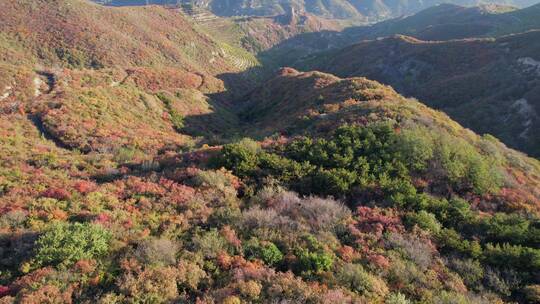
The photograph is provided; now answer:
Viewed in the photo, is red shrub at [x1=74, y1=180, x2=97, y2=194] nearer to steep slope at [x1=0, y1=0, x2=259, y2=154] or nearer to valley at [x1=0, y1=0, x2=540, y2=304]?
valley at [x1=0, y1=0, x2=540, y2=304]

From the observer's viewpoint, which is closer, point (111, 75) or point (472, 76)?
point (111, 75)

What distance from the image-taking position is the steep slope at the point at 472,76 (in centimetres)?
4447

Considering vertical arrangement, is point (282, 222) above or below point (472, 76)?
above

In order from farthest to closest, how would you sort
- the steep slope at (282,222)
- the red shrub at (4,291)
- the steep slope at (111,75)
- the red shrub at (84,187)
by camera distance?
the steep slope at (111,75)
the red shrub at (84,187)
the steep slope at (282,222)
the red shrub at (4,291)

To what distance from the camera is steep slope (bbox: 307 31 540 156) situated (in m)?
44.5

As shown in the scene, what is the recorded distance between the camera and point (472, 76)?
194ft

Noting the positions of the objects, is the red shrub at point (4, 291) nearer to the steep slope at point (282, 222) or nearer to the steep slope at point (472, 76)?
the steep slope at point (282, 222)

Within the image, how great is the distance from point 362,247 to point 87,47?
76915 mm

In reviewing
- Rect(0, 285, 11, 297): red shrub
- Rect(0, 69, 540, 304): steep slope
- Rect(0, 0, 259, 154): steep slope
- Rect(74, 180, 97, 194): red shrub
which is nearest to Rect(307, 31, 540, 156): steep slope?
Rect(0, 69, 540, 304): steep slope

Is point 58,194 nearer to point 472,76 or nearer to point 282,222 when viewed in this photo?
point 282,222

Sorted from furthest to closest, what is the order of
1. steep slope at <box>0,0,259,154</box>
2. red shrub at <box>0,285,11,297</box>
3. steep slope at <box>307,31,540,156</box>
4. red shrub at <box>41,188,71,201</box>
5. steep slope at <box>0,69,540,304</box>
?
1. steep slope at <box>307,31,540,156</box>
2. steep slope at <box>0,0,259,154</box>
3. red shrub at <box>41,188,71,201</box>
4. steep slope at <box>0,69,540,304</box>
5. red shrub at <box>0,285,11,297</box>

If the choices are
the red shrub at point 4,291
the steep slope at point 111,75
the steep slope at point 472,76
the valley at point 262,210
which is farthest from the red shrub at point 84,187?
the steep slope at point 472,76

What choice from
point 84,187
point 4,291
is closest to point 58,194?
point 84,187

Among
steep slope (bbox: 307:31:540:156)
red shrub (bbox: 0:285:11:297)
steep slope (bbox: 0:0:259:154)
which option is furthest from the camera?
steep slope (bbox: 307:31:540:156)
